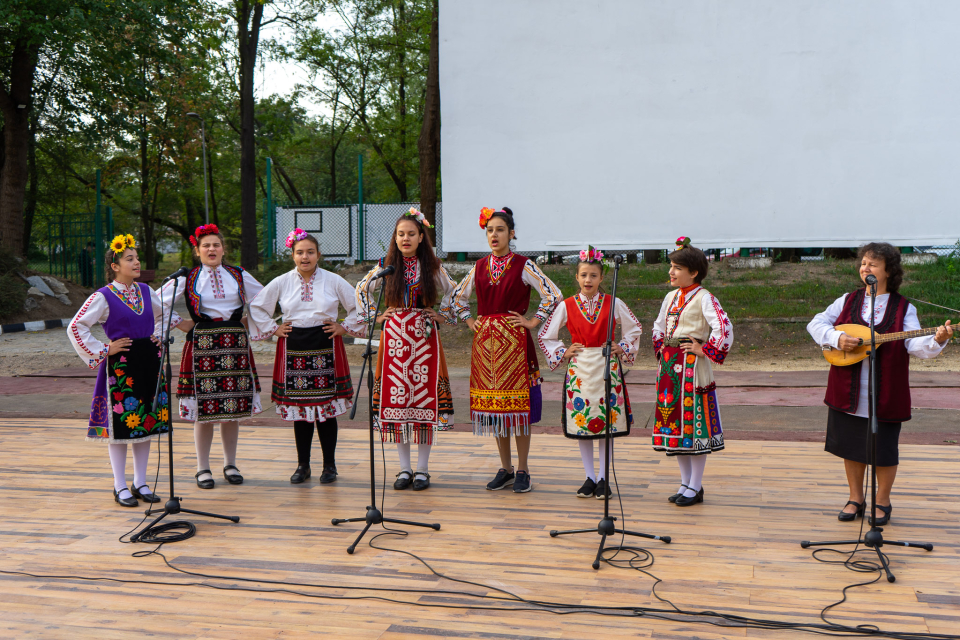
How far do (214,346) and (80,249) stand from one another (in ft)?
48.0

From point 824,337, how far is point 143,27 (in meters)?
15.2

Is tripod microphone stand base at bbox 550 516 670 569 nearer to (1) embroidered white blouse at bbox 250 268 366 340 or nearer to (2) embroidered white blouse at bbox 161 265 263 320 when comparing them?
(1) embroidered white blouse at bbox 250 268 366 340

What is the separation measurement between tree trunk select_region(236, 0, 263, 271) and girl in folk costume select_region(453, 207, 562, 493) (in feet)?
37.9

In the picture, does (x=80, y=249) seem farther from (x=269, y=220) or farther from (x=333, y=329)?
(x=333, y=329)

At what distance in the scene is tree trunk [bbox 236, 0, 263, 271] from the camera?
1524cm

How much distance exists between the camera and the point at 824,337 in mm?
3699

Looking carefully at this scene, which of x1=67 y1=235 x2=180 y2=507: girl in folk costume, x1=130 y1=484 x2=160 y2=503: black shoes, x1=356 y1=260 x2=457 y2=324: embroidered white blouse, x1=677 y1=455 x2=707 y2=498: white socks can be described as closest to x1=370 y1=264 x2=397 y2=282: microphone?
x1=356 y1=260 x2=457 y2=324: embroidered white blouse

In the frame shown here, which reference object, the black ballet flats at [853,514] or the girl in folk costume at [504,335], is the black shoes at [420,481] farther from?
the black ballet flats at [853,514]

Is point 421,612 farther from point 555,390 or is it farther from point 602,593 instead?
point 555,390

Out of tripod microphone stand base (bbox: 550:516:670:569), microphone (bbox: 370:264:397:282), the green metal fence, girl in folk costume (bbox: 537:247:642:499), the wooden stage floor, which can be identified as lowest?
the wooden stage floor

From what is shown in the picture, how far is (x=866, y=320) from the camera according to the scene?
3652 millimetres

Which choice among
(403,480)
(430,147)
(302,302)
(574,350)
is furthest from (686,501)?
(430,147)

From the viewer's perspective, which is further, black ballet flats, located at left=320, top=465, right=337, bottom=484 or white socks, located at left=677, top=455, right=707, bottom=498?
black ballet flats, located at left=320, top=465, right=337, bottom=484

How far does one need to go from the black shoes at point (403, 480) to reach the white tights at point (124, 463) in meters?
1.37
